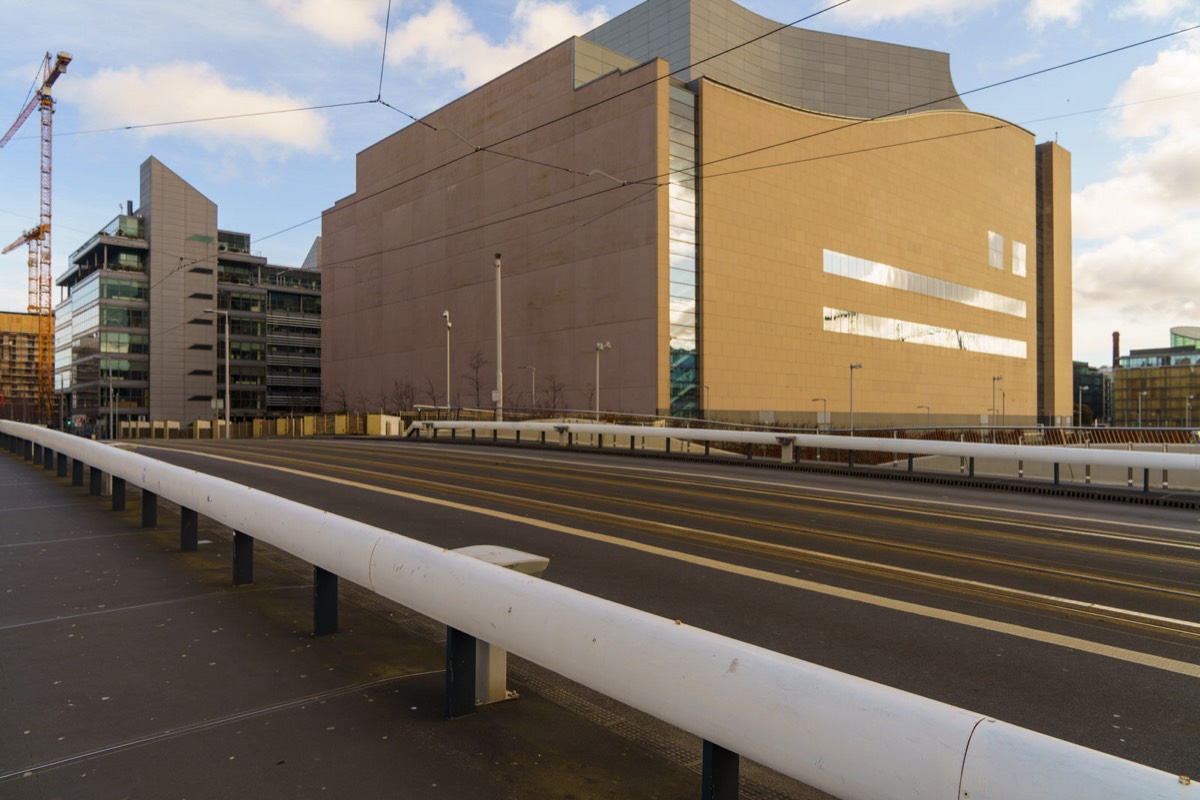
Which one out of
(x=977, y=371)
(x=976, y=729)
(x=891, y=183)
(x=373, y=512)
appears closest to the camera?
(x=976, y=729)

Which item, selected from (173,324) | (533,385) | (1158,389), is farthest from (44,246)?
(1158,389)

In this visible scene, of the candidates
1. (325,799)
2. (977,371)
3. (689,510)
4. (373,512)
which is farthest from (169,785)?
(977,371)

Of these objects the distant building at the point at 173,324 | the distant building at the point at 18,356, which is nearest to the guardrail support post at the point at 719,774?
the distant building at the point at 173,324

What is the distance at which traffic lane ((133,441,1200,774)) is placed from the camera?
396 centimetres

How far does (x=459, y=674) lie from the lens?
3734mm

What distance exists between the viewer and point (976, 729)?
189cm

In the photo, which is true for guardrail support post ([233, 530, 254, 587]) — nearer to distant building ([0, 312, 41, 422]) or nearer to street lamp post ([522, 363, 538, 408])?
street lamp post ([522, 363, 538, 408])

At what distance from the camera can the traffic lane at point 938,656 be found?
13.0 feet

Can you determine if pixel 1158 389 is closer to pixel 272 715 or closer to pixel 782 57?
pixel 782 57

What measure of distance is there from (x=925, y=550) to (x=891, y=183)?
238 feet

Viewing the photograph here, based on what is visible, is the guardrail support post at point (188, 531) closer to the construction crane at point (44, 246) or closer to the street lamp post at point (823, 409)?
the street lamp post at point (823, 409)

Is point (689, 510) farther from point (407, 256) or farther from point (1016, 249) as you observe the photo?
point (1016, 249)

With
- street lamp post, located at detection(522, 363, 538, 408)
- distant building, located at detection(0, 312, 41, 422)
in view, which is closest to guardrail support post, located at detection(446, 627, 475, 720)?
street lamp post, located at detection(522, 363, 538, 408)

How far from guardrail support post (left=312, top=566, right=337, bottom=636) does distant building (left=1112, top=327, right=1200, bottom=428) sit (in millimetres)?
176075
